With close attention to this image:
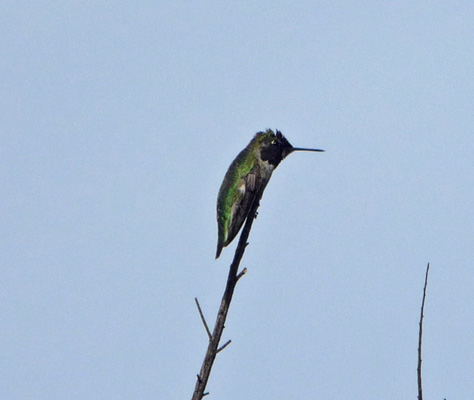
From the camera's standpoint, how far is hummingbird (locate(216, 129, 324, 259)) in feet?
28.2

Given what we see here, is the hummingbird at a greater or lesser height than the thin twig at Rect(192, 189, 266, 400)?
greater

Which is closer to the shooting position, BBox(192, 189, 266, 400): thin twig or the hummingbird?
BBox(192, 189, 266, 400): thin twig

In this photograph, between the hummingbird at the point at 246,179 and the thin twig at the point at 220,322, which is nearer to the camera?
the thin twig at the point at 220,322

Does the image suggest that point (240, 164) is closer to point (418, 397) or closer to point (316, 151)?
point (316, 151)

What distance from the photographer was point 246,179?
909 cm

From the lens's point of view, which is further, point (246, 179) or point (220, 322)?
point (246, 179)

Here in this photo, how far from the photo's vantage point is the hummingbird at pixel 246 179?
8.59 metres

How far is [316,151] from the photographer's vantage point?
10.2m

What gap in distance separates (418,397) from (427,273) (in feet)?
3.04

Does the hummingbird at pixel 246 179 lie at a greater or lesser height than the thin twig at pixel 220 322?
greater

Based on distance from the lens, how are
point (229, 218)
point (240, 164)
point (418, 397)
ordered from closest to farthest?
point (418, 397) < point (229, 218) < point (240, 164)

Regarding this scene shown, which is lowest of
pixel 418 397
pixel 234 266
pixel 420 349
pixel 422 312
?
pixel 418 397

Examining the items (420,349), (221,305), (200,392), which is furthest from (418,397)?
(221,305)

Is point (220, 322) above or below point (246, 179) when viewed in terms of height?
below
